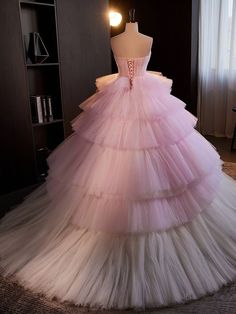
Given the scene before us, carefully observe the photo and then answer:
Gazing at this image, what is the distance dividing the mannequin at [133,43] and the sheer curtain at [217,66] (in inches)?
95.0

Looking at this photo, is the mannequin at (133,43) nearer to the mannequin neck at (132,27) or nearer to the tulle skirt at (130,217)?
the mannequin neck at (132,27)


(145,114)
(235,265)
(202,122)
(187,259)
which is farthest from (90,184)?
(202,122)

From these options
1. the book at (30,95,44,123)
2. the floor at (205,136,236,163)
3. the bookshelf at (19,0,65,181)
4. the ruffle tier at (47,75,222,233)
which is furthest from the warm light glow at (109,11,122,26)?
the ruffle tier at (47,75,222,233)

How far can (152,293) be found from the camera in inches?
59.4

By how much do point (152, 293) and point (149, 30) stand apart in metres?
3.74

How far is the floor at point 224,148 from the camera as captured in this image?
12.1ft

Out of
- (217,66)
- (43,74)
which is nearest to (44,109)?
(43,74)

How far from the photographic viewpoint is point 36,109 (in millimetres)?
3076

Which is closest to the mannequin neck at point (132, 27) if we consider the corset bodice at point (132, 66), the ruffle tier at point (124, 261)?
the corset bodice at point (132, 66)

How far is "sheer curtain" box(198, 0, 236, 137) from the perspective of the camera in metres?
4.02

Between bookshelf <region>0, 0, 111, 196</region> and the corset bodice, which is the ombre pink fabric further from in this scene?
bookshelf <region>0, 0, 111, 196</region>

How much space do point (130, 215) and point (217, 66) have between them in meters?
3.09

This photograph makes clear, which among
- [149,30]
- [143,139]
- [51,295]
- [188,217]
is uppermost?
[149,30]

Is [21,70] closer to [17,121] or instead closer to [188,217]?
[17,121]
